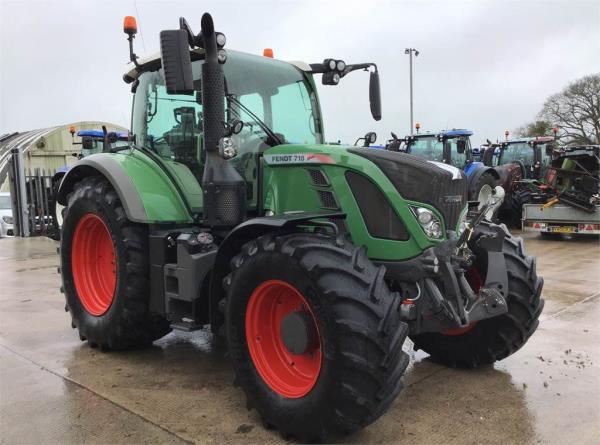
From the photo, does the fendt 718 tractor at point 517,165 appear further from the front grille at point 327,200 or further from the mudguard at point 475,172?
the front grille at point 327,200

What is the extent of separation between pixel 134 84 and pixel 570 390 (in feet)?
13.5

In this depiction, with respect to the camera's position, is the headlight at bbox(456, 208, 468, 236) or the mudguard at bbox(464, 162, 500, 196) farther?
the mudguard at bbox(464, 162, 500, 196)

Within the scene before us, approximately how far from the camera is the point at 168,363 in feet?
13.7

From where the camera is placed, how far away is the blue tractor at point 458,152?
480 inches

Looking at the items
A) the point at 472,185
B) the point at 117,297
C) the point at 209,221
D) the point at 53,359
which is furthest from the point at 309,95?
the point at 472,185

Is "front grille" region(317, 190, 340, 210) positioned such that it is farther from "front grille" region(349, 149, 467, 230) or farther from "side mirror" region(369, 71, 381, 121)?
"side mirror" region(369, 71, 381, 121)

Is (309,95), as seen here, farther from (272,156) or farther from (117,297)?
(117,297)

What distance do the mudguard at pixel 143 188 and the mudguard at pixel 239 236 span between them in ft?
2.37

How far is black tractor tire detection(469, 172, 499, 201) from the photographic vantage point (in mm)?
11984

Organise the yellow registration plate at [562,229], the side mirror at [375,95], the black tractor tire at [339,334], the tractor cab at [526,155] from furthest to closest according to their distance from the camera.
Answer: the tractor cab at [526,155], the yellow registration plate at [562,229], the side mirror at [375,95], the black tractor tire at [339,334]

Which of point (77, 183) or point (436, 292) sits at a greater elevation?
point (77, 183)

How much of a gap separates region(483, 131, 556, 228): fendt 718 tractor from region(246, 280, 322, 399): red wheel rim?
1127cm

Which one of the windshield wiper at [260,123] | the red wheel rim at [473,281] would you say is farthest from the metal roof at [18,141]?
Result: the red wheel rim at [473,281]

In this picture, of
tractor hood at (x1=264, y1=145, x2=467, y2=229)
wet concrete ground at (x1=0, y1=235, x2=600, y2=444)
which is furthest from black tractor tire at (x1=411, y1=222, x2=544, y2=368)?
tractor hood at (x1=264, y1=145, x2=467, y2=229)
